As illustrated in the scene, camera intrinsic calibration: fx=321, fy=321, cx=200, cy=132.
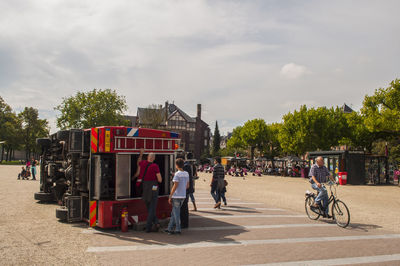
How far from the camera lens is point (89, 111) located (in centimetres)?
4944

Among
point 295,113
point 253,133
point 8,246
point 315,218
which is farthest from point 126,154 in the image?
point 253,133

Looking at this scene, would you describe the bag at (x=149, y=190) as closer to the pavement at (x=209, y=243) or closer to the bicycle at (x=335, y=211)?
the pavement at (x=209, y=243)

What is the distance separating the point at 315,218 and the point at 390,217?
2893mm

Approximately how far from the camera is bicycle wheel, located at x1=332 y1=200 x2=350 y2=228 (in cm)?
834

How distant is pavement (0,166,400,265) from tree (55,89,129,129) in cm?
4145

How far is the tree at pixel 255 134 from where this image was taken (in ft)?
207

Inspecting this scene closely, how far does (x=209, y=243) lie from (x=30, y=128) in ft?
248

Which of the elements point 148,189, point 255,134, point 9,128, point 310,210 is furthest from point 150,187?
point 9,128

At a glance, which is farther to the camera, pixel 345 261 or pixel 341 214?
pixel 341 214

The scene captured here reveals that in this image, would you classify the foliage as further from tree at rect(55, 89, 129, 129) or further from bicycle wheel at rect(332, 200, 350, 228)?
tree at rect(55, 89, 129, 129)

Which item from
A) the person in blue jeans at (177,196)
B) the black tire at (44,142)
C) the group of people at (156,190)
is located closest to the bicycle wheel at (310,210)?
the group of people at (156,190)

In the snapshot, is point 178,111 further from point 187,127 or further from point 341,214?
point 341,214

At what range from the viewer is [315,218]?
31.0 feet

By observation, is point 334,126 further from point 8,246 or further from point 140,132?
point 8,246
